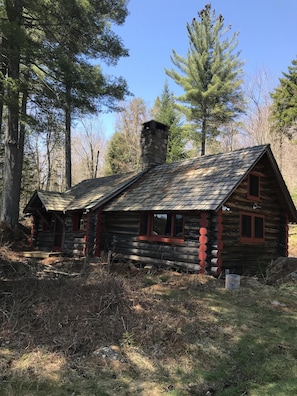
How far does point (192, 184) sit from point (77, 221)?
6.54 metres

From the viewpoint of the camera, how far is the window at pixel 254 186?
1338 centimetres

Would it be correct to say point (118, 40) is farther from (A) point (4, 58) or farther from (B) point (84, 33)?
(A) point (4, 58)

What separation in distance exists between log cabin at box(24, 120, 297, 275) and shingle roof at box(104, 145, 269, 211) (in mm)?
41

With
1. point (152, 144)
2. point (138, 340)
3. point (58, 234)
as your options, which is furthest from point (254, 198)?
point (58, 234)

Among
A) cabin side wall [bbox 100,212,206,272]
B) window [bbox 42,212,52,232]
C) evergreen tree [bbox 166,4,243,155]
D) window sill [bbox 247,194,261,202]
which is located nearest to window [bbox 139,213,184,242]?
cabin side wall [bbox 100,212,206,272]

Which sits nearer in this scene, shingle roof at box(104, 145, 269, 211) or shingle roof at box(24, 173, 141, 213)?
shingle roof at box(104, 145, 269, 211)

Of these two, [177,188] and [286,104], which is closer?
[177,188]

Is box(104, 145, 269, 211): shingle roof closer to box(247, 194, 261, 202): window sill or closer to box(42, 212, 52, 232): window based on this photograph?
box(247, 194, 261, 202): window sill

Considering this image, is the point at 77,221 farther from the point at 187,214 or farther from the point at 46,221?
the point at 187,214

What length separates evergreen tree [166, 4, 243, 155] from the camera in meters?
27.8

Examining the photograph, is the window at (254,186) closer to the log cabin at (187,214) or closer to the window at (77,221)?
the log cabin at (187,214)

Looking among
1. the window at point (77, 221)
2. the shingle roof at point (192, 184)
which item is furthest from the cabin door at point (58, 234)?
the shingle roof at point (192, 184)

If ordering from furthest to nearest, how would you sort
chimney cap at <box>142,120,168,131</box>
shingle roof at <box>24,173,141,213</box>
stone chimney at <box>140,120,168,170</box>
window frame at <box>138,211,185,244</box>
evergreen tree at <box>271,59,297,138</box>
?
evergreen tree at <box>271,59,297,138</box>
chimney cap at <box>142,120,168,131</box>
stone chimney at <box>140,120,168,170</box>
shingle roof at <box>24,173,141,213</box>
window frame at <box>138,211,185,244</box>

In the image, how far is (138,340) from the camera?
609 centimetres
